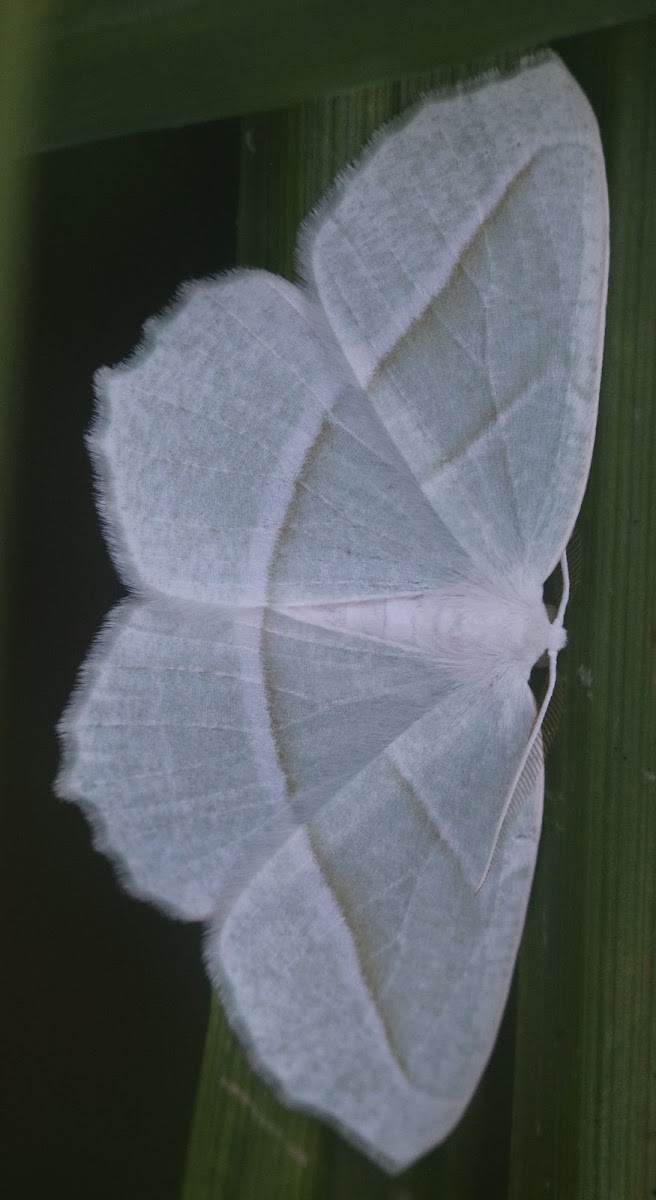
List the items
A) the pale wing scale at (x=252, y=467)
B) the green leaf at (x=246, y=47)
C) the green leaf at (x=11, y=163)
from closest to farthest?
the green leaf at (x=11, y=163)
the green leaf at (x=246, y=47)
the pale wing scale at (x=252, y=467)

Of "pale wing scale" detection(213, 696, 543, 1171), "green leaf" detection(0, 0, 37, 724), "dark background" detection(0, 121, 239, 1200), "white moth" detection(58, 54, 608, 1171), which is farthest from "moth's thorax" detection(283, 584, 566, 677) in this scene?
"green leaf" detection(0, 0, 37, 724)

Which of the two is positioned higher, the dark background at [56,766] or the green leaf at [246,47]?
the green leaf at [246,47]

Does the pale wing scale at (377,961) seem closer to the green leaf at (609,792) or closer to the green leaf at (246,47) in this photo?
the green leaf at (609,792)

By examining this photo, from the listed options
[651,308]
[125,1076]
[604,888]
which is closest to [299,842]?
[604,888]

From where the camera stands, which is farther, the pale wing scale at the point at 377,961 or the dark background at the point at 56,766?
the dark background at the point at 56,766

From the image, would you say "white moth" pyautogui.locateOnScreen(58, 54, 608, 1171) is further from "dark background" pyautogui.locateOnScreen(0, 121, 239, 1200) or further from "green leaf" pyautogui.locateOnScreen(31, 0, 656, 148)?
"dark background" pyautogui.locateOnScreen(0, 121, 239, 1200)

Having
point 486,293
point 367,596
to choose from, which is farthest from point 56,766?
point 486,293

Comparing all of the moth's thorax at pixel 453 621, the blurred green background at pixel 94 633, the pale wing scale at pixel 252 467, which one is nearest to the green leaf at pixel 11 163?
the blurred green background at pixel 94 633
